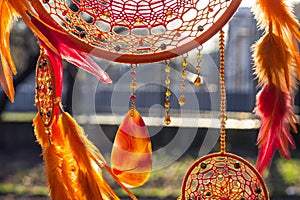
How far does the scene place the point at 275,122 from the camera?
883mm

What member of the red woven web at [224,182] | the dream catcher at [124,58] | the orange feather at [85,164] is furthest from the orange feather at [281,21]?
the orange feather at [85,164]

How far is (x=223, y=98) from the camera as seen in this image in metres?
0.88

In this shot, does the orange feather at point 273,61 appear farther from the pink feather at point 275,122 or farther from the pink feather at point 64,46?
the pink feather at point 64,46

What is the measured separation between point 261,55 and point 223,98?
0.10m

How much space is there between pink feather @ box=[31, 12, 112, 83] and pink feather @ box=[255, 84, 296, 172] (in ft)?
0.92

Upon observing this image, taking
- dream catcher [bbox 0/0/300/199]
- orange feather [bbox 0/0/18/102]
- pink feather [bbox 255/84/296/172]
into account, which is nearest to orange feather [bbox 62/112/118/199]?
dream catcher [bbox 0/0/300/199]

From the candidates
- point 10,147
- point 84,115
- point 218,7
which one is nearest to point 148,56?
point 218,7

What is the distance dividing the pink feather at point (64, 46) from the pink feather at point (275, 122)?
28cm

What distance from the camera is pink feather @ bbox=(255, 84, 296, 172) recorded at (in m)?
0.88

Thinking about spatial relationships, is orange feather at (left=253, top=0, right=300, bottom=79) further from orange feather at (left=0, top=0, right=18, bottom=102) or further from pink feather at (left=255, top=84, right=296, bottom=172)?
orange feather at (left=0, top=0, right=18, bottom=102)

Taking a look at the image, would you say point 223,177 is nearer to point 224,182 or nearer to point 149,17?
point 224,182

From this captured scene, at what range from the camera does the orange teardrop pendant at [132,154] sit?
91cm

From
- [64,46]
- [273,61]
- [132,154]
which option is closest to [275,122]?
[273,61]

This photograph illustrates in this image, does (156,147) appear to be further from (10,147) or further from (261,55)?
(261,55)
